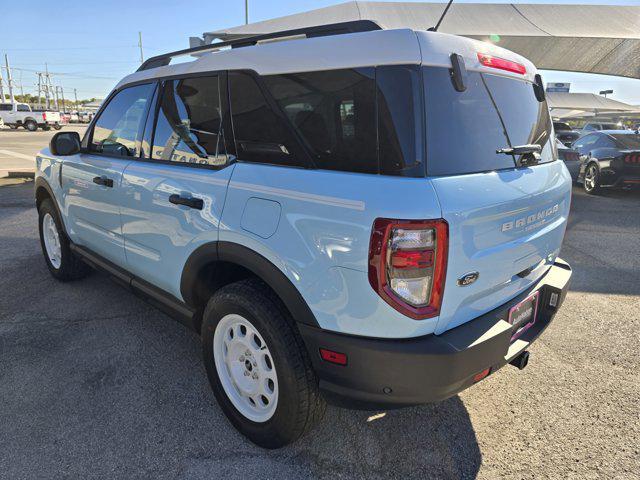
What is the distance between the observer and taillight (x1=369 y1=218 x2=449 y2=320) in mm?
1619

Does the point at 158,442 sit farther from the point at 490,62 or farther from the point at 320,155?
the point at 490,62

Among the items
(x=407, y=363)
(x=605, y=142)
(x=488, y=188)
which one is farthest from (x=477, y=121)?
(x=605, y=142)

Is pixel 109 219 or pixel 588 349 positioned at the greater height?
pixel 109 219

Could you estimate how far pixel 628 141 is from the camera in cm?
1016

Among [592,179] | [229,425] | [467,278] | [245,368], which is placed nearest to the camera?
[467,278]

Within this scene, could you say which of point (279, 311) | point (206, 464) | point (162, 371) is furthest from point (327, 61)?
point (162, 371)

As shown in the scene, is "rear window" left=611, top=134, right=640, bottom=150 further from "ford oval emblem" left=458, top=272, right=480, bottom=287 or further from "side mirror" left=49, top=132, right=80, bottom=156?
"side mirror" left=49, top=132, right=80, bottom=156

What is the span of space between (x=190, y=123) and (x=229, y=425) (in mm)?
1708

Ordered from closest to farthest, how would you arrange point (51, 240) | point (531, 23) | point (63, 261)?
point (63, 261)
point (51, 240)
point (531, 23)

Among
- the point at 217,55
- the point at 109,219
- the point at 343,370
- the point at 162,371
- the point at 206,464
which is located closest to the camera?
the point at 343,370

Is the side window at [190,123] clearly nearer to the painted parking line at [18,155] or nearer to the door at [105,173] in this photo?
the door at [105,173]

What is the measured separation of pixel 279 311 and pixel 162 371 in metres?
1.33

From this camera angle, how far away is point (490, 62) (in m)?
2.07

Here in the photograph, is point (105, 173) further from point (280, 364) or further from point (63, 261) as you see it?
point (280, 364)
